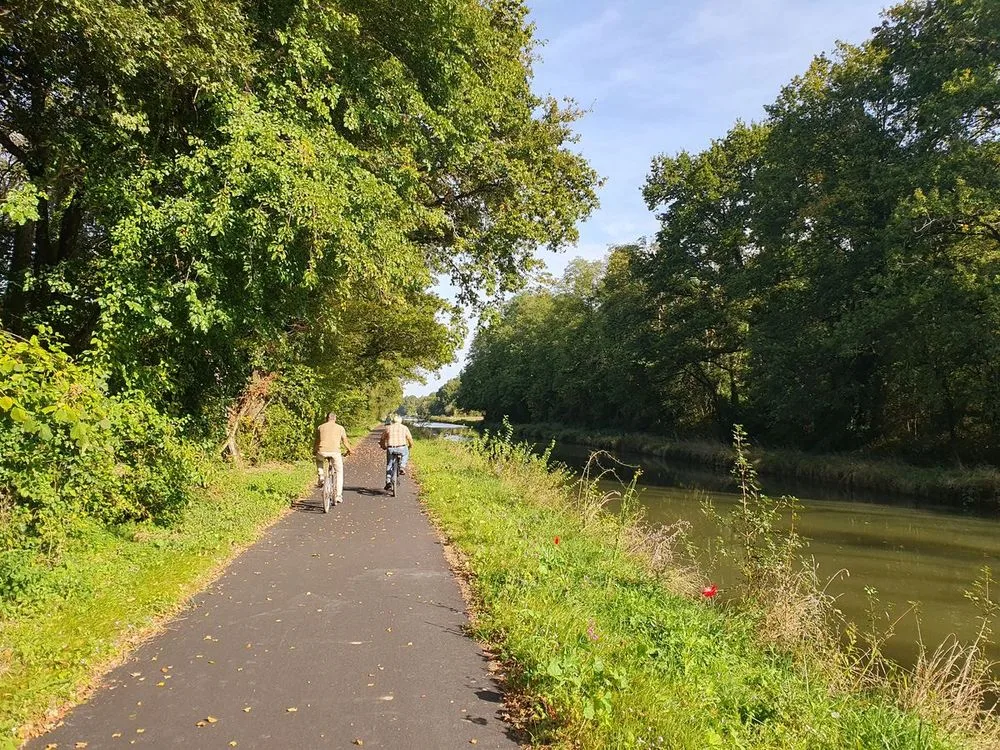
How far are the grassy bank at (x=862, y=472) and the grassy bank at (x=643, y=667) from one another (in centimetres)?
1684

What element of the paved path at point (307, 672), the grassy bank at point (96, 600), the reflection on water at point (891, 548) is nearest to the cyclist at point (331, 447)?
the grassy bank at point (96, 600)

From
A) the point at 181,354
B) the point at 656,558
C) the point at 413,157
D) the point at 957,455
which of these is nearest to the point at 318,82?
the point at 413,157

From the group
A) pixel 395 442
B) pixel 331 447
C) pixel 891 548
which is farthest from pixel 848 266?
pixel 331 447

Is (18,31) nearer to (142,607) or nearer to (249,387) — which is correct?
(142,607)

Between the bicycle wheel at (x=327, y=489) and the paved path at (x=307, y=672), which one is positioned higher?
the bicycle wheel at (x=327, y=489)

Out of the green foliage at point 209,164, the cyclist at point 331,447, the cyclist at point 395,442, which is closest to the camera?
the green foliage at point 209,164

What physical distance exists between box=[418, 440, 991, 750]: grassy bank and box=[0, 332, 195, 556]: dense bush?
364 centimetres

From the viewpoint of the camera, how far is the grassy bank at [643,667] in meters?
3.96

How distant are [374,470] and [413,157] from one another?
430 inches

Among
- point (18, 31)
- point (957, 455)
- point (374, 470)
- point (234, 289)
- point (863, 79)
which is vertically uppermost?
point (863, 79)

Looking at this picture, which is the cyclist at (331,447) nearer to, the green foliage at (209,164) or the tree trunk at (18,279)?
the green foliage at (209,164)

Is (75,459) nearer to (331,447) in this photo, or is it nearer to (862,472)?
(331,447)

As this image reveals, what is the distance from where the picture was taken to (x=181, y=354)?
9.54 m

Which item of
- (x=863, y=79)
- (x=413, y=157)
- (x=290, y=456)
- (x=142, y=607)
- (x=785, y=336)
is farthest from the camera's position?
(x=785, y=336)
